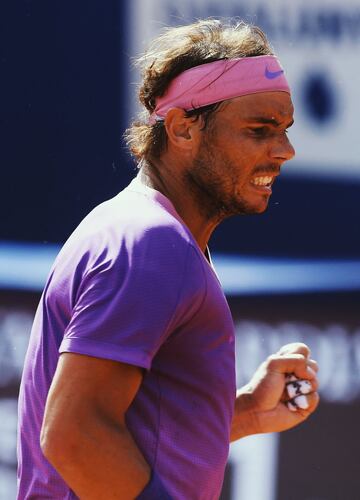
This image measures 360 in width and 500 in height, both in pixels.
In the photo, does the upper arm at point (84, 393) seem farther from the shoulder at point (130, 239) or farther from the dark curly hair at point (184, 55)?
the dark curly hair at point (184, 55)

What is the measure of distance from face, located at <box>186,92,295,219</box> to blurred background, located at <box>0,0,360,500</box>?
51.2 inches

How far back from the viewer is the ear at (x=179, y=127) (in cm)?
220

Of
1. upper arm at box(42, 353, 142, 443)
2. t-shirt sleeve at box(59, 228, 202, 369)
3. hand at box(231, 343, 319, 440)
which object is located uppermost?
t-shirt sleeve at box(59, 228, 202, 369)

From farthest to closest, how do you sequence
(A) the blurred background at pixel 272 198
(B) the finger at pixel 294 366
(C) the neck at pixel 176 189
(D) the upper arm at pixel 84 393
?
1. (A) the blurred background at pixel 272 198
2. (B) the finger at pixel 294 366
3. (C) the neck at pixel 176 189
4. (D) the upper arm at pixel 84 393

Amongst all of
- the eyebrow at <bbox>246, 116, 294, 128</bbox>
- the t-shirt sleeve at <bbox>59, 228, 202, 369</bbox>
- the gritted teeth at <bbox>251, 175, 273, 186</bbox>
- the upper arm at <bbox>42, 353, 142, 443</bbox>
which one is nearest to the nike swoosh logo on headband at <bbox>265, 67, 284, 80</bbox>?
the eyebrow at <bbox>246, 116, 294, 128</bbox>

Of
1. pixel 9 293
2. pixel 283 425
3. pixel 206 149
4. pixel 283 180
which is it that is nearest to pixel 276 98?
pixel 206 149

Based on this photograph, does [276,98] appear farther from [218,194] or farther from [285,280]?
[285,280]

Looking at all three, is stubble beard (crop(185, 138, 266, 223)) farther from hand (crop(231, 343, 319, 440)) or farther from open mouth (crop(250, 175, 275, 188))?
hand (crop(231, 343, 319, 440))

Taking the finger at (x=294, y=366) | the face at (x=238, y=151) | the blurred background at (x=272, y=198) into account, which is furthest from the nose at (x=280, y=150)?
the blurred background at (x=272, y=198)

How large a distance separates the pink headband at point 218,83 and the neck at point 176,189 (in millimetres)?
127

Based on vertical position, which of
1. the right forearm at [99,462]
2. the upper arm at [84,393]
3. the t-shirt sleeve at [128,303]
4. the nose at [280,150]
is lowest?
the right forearm at [99,462]

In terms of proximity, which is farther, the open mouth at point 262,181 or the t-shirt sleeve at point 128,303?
the open mouth at point 262,181

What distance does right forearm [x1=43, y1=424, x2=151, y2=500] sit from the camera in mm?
1734

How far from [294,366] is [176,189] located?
542 millimetres
